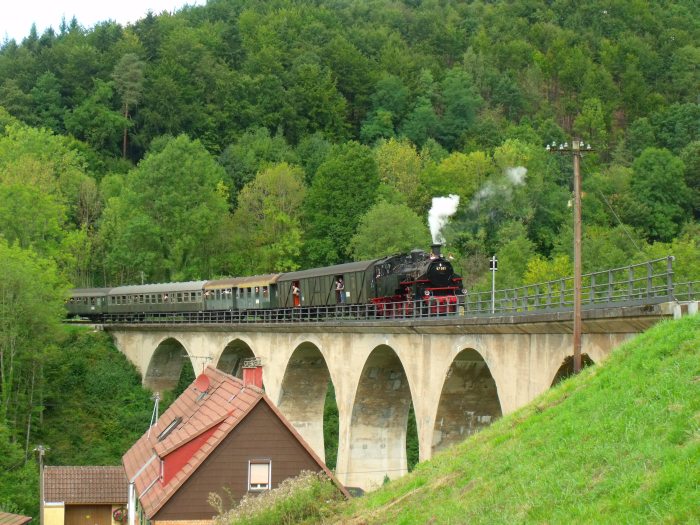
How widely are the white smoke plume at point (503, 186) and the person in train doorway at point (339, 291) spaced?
139 ft

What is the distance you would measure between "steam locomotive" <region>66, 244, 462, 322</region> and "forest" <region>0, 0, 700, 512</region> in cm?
446

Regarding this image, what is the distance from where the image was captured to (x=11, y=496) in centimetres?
4778

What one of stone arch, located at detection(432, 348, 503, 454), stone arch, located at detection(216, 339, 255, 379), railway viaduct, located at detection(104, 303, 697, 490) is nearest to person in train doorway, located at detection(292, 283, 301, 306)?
railway viaduct, located at detection(104, 303, 697, 490)

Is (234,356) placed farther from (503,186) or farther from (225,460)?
(503,186)

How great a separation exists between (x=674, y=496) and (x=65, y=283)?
2311 inches

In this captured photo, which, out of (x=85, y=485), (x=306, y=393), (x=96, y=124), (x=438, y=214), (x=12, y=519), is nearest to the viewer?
(x=12, y=519)

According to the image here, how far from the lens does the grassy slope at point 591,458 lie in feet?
46.3

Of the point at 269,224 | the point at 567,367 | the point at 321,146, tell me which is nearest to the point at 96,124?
the point at 321,146

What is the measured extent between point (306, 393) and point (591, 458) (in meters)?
37.7

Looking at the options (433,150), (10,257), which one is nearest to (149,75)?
(433,150)

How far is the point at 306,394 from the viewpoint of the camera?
53.6 m

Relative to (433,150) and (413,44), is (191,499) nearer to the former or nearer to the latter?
(433,150)

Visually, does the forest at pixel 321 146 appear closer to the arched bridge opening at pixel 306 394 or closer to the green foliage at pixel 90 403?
the green foliage at pixel 90 403

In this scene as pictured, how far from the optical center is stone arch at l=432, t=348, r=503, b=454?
3369 centimetres
